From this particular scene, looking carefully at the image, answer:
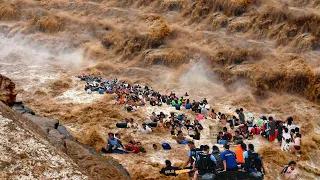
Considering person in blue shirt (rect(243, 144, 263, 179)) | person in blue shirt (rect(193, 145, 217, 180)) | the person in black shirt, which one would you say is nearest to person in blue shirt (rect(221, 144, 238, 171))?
person in blue shirt (rect(193, 145, 217, 180))

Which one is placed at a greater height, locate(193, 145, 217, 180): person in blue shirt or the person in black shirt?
locate(193, 145, 217, 180): person in blue shirt

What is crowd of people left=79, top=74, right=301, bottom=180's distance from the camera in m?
8.76

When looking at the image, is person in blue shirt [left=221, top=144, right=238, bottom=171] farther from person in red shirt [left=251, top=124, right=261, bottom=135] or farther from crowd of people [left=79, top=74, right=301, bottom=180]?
person in red shirt [left=251, top=124, right=261, bottom=135]

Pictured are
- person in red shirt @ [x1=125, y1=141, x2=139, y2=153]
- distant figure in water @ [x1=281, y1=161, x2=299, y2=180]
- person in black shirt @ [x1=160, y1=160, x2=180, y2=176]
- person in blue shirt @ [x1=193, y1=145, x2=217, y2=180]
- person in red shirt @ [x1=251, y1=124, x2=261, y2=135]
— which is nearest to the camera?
person in blue shirt @ [x1=193, y1=145, x2=217, y2=180]

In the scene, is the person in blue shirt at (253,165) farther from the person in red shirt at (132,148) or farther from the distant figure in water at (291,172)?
the person in red shirt at (132,148)

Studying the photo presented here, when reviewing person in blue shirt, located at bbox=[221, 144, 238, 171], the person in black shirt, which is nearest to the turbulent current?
the person in black shirt

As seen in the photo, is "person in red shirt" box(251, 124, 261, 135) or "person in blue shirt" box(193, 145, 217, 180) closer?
"person in blue shirt" box(193, 145, 217, 180)

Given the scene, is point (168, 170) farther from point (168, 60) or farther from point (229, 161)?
point (168, 60)

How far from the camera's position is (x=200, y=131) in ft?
42.9

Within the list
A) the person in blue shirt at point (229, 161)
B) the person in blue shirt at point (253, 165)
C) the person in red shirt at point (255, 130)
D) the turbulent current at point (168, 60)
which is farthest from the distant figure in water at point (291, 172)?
the person in red shirt at point (255, 130)

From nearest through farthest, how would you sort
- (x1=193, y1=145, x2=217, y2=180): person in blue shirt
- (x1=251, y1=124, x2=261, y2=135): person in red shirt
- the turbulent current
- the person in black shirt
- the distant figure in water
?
(x1=193, y1=145, x2=217, y2=180): person in blue shirt, the person in black shirt, the distant figure in water, (x1=251, y1=124, x2=261, y2=135): person in red shirt, the turbulent current

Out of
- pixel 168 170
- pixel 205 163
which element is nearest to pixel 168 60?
pixel 168 170

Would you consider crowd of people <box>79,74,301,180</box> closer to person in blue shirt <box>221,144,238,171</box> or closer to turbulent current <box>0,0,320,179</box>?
person in blue shirt <box>221,144,238,171</box>

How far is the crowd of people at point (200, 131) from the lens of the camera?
8.76 meters
